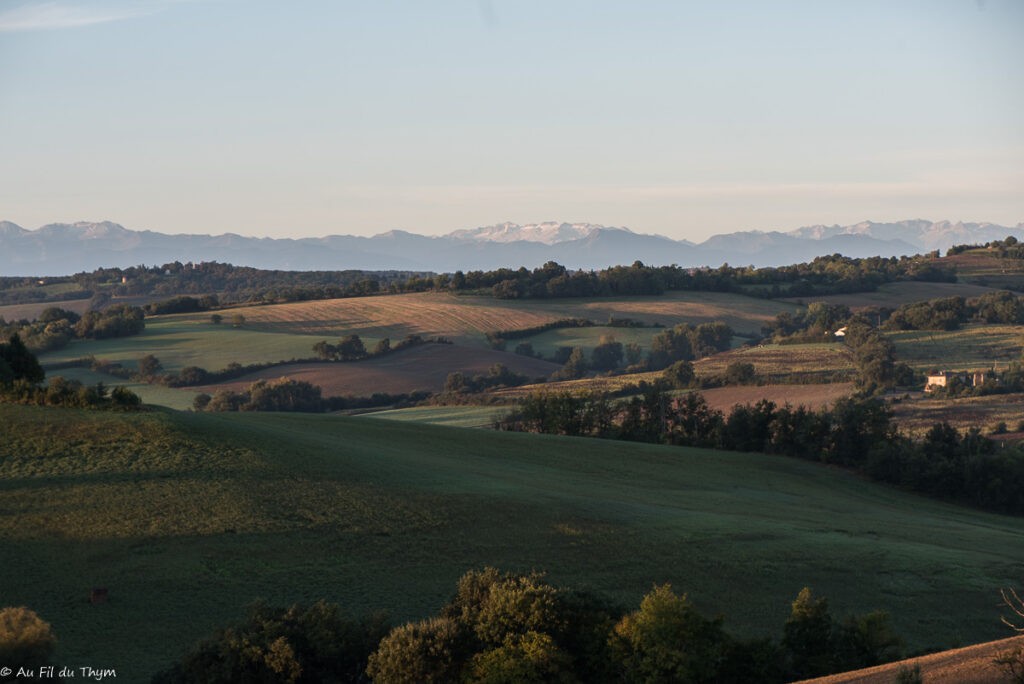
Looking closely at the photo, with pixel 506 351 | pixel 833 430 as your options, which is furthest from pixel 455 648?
pixel 506 351

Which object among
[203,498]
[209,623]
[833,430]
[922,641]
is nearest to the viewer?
[209,623]

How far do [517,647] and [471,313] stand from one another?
119 meters

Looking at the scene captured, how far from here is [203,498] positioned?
3859 centimetres

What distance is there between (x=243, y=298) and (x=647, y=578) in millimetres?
146633

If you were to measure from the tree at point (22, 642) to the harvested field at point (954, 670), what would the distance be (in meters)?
16.0

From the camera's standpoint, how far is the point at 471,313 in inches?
5630

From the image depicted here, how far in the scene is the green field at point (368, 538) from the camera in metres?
31.2

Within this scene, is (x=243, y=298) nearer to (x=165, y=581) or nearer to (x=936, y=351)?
(x=936, y=351)

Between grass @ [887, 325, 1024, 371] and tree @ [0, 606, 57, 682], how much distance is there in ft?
297

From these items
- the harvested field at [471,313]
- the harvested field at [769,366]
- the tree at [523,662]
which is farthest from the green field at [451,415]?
the tree at [523,662]

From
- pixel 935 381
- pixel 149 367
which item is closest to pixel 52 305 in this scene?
pixel 149 367

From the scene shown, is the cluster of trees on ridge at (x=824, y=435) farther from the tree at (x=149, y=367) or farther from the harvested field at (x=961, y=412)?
the tree at (x=149, y=367)

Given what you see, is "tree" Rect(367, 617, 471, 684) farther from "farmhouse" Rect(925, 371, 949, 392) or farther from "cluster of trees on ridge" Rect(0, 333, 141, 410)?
"farmhouse" Rect(925, 371, 949, 392)

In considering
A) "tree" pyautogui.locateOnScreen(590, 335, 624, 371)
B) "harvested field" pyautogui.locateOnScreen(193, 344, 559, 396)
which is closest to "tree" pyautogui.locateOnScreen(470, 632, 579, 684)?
"harvested field" pyautogui.locateOnScreen(193, 344, 559, 396)
